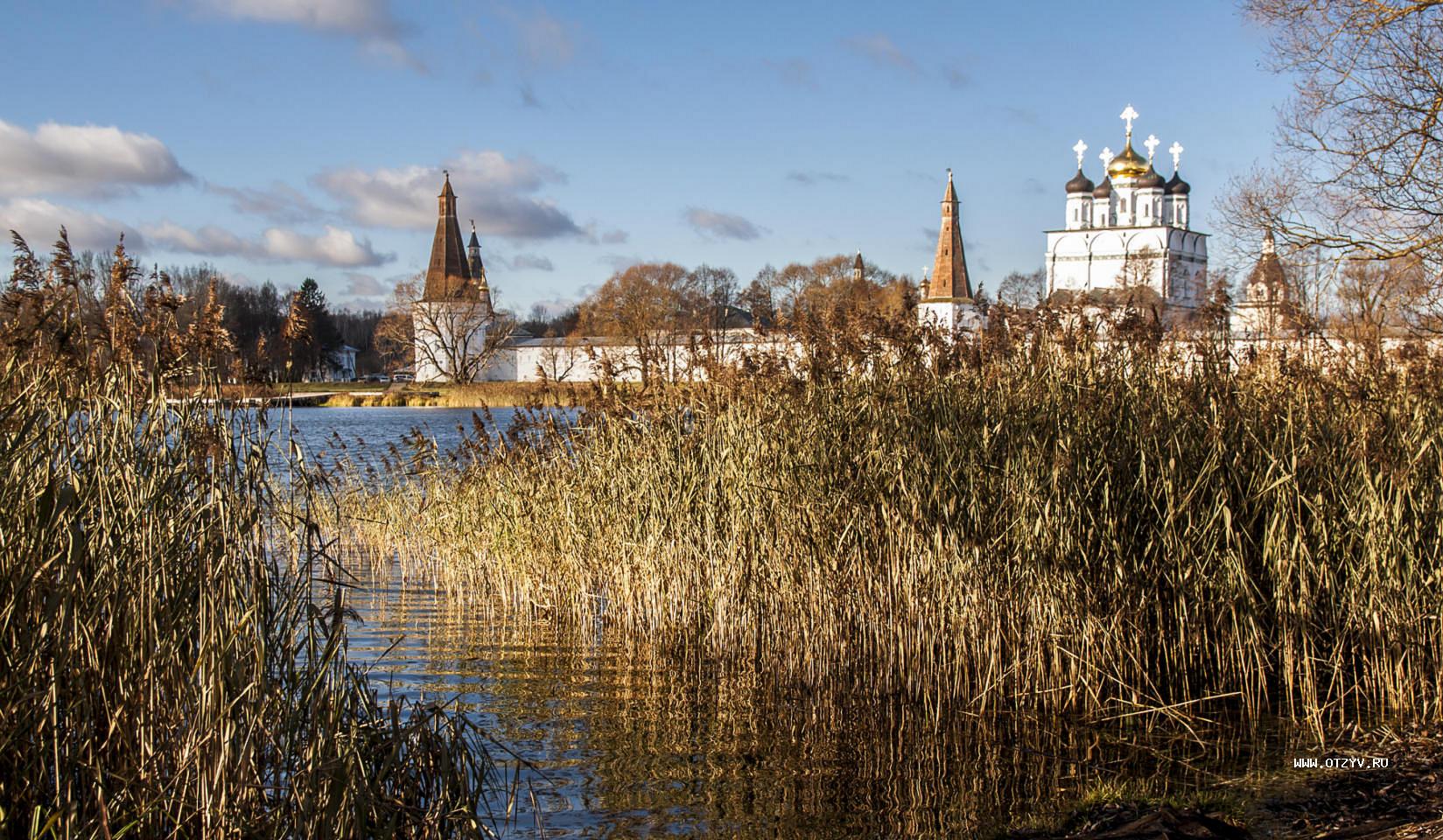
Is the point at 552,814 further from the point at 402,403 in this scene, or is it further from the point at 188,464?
the point at 402,403

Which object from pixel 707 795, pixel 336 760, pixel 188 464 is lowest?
pixel 707 795

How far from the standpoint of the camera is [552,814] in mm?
4395

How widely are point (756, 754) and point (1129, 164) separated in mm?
71908

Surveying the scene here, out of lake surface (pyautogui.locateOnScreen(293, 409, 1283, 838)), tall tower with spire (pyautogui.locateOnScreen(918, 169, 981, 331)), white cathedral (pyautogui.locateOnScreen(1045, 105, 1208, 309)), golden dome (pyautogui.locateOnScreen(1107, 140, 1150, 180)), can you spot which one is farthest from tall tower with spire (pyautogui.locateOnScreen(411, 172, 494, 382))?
lake surface (pyautogui.locateOnScreen(293, 409, 1283, 838))

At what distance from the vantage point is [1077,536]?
530 cm

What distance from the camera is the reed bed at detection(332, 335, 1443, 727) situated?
17.1ft

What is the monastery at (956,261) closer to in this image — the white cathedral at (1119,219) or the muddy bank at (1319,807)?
the white cathedral at (1119,219)

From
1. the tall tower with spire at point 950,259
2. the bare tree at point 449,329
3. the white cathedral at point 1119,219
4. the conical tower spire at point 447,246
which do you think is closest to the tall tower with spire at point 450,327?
the bare tree at point 449,329

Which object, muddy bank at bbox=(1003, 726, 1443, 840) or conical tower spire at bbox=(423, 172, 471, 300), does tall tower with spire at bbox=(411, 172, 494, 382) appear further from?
muddy bank at bbox=(1003, 726, 1443, 840)

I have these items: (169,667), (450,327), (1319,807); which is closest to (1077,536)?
(1319,807)

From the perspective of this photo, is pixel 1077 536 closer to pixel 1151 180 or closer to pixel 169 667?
pixel 169 667

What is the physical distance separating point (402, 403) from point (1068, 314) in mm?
42507

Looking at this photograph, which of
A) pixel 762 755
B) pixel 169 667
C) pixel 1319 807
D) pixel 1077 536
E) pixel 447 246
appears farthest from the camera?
pixel 447 246

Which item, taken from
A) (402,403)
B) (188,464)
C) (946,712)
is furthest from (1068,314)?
(402,403)
